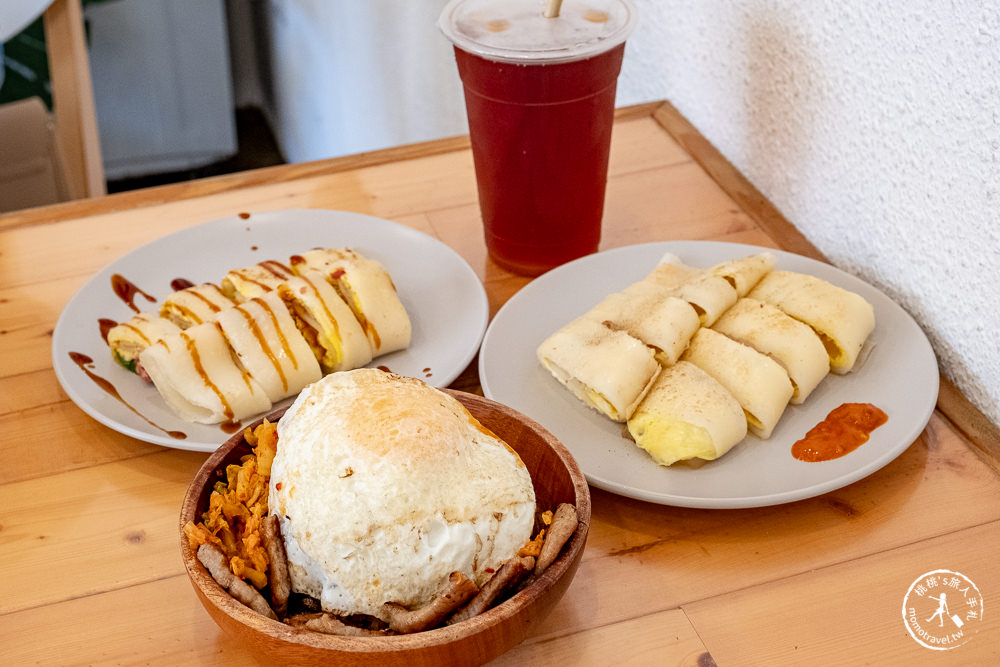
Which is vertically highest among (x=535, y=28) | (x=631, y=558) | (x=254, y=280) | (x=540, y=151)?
(x=535, y=28)

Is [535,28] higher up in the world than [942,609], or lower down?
higher up

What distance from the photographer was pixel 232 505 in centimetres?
70

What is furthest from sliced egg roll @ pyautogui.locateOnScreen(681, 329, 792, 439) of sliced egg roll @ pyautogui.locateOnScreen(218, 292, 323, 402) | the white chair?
the white chair

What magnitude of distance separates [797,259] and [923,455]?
30 centimetres

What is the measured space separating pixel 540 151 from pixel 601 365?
0.99ft

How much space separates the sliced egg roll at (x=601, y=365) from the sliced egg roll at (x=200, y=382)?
31 cm

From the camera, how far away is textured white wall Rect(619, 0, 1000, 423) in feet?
2.95

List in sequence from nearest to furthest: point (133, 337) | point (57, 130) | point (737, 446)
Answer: point (737, 446), point (133, 337), point (57, 130)

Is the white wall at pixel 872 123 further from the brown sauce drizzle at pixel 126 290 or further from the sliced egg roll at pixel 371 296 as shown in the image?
the brown sauce drizzle at pixel 126 290

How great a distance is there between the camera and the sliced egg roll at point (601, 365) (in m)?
0.88

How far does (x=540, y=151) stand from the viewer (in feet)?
3.51

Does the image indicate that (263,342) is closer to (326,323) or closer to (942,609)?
(326,323)

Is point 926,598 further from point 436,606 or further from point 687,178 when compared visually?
point 687,178

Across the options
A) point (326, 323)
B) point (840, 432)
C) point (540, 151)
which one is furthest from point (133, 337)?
point (840, 432)
